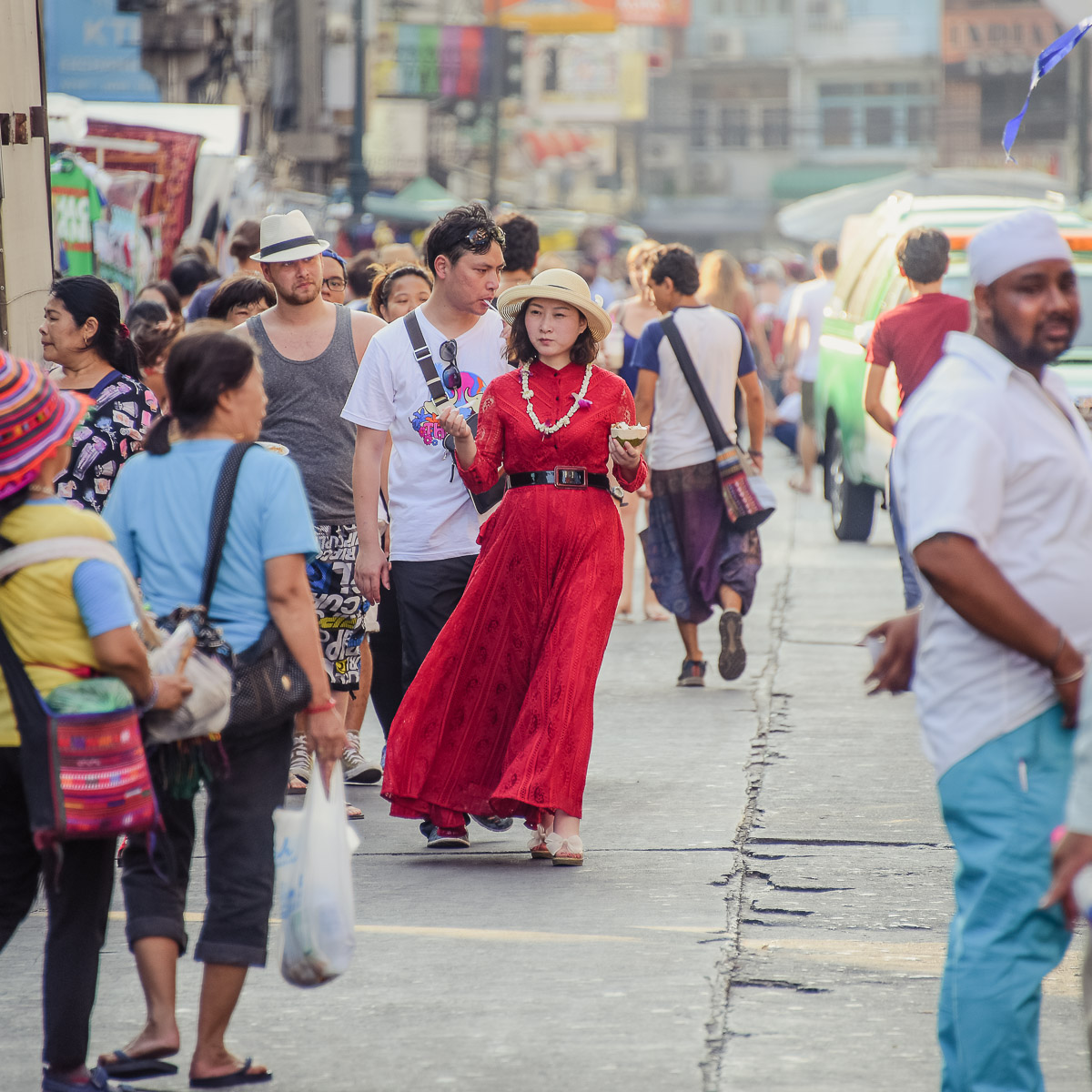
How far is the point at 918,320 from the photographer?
8727mm

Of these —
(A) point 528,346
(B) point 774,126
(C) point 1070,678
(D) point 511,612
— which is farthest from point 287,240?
(B) point 774,126

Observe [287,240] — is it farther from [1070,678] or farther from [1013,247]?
[1070,678]

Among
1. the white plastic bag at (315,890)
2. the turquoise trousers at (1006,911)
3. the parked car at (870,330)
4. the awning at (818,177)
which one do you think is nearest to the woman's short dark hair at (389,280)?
the parked car at (870,330)

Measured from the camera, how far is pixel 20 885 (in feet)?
13.1

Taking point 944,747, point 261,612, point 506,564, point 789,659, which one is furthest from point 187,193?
point 944,747

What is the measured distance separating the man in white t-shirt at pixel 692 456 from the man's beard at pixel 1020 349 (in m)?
5.46

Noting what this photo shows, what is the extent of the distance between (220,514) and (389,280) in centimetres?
442

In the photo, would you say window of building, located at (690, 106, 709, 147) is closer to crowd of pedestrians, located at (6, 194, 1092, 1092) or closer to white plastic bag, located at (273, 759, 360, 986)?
crowd of pedestrians, located at (6, 194, 1092, 1092)

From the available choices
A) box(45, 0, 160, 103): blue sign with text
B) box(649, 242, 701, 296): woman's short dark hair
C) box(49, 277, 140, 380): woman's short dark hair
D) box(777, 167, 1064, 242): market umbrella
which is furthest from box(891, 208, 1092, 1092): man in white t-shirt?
box(45, 0, 160, 103): blue sign with text

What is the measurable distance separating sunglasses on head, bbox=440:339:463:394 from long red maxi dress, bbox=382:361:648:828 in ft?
1.28

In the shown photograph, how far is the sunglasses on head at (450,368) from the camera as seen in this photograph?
256 inches

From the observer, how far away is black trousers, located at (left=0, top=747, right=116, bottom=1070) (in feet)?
12.9

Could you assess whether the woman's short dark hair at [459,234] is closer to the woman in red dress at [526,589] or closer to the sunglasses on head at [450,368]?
the sunglasses on head at [450,368]

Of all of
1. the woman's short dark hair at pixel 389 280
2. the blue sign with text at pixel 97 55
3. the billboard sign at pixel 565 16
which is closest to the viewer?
the woman's short dark hair at pixel 389 280
